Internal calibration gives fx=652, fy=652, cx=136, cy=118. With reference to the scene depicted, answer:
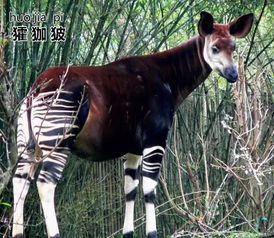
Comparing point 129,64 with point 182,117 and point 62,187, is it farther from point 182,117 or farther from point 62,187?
point 182,117

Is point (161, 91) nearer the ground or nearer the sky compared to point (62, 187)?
nearer the sky


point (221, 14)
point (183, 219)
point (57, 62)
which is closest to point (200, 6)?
point (221, 14)

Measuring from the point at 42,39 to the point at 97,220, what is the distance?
5.90 ft

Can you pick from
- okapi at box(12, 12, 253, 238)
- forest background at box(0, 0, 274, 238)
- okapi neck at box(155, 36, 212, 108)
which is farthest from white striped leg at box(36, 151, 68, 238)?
okapi neck at box(155, 36, 212, 108)

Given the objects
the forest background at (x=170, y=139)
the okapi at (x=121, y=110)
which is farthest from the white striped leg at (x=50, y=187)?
the forest background at (x=170, y=139)

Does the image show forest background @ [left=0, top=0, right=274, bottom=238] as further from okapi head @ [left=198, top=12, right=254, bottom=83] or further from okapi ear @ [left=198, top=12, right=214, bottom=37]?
okapi ear @ [left=198, top=12, right=214, bottom=37]

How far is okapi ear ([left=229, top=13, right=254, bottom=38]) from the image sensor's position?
4277mm

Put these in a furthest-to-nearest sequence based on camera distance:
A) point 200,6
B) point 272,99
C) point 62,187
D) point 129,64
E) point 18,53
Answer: point 272,99
point 200,6
point 62,187
point 18,53
point 129,64

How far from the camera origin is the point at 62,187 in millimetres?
5109

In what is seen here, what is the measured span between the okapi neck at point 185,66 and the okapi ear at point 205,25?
11cm

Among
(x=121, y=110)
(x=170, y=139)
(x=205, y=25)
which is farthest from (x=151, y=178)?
(x=170, y=139)

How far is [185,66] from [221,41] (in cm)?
33

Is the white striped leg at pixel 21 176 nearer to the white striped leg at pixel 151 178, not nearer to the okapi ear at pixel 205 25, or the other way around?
the white striped leg at pixel 151 178

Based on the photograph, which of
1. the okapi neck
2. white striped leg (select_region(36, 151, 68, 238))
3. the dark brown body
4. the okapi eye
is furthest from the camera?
the okapi neck
